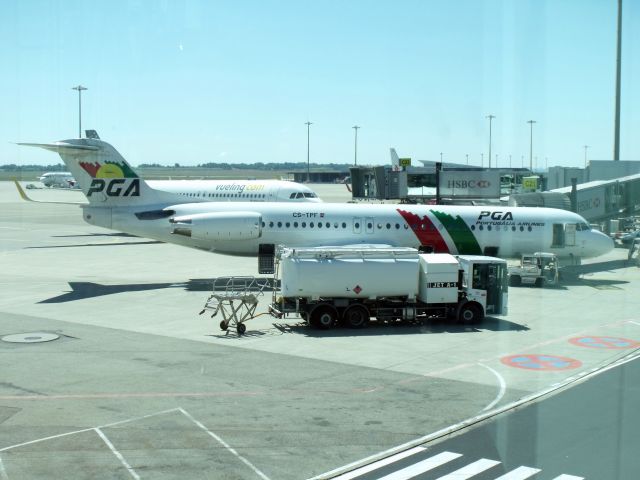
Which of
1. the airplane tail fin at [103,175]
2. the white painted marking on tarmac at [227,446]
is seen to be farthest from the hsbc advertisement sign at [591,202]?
the white painted marking on tarmac at [227,446]

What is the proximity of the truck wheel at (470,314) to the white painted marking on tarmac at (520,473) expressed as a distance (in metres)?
13.8

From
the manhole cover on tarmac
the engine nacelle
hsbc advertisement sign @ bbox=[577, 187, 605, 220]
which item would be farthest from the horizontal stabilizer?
hsbc advertisement sign @ bbox=[577, 187, 605, 220]

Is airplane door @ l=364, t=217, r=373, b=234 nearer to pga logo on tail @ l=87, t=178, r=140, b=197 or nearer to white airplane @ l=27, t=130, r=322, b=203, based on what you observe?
white airplane @ l=27, t=130, r=322, b=203

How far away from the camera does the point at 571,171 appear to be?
Result: 207ft

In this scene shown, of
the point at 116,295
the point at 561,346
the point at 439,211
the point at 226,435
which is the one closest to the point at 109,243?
the point at 116,295

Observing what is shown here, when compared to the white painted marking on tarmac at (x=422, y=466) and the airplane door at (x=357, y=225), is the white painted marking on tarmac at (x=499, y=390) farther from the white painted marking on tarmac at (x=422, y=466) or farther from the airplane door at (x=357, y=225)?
the airplane door at (x=357, y=225)

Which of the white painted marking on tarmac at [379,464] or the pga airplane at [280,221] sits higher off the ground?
the pga airplane at [280,221]

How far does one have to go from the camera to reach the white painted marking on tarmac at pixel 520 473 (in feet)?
41.9

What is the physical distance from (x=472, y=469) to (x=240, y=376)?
7849 millimetres

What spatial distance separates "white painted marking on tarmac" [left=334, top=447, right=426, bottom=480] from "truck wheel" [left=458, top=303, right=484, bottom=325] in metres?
12.9

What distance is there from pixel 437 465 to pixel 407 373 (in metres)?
6.58

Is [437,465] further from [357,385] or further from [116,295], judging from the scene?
[116,295]

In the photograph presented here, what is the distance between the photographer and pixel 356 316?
86.0 feet

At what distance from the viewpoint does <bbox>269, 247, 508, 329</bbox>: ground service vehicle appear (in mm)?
25672
